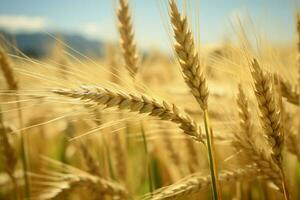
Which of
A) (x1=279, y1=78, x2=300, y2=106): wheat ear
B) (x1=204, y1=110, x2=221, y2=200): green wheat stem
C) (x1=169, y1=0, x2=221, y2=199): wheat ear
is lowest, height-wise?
(x1=204, y1=110, x2=221, y2=200): green wheat stem

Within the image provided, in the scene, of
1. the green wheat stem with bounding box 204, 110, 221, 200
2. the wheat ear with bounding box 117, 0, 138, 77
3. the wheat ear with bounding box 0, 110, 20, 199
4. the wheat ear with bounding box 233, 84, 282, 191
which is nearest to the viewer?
the green wheat stem with bounding box 204, 110, 221, 200

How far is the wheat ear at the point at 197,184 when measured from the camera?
1.26 metres

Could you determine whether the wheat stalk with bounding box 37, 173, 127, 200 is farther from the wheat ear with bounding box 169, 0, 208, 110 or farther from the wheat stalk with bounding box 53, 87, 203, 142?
the wheat ear with bounding box 169, 0, 208, 110

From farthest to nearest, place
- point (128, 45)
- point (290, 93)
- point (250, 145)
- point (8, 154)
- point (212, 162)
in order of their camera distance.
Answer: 1. point (8, 154)
2. point (128, 45)
3. point (290, 93)
4. point (250, 145)
5. point (212, 162)

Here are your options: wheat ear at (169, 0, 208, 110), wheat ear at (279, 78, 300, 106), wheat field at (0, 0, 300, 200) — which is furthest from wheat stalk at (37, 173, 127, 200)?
wheat ear at (279, 78, 300, 106)

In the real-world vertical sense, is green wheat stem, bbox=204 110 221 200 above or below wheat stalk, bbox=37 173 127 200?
above

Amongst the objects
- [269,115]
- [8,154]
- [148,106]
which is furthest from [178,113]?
[8,154]

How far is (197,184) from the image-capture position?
4.27 feet

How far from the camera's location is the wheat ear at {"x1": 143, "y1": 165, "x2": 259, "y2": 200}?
4.12 feet

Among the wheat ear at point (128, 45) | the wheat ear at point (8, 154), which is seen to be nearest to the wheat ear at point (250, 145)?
the wheat ear at point (128, 45)

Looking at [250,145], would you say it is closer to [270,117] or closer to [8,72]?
[270,117]

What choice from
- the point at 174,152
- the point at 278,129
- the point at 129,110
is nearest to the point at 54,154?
the point at 174,152

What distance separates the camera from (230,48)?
5.30 feet

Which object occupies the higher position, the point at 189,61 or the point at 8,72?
the point at 8,72
